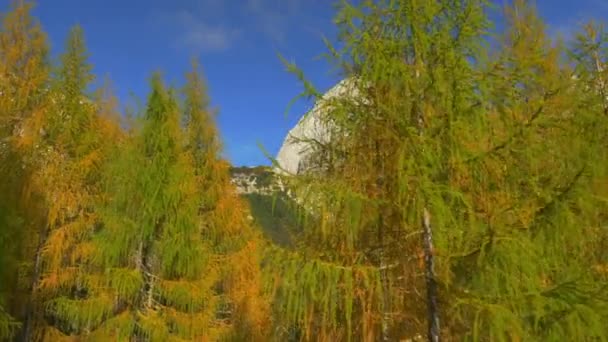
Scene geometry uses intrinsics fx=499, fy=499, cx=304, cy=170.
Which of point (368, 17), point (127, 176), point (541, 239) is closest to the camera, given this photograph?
point (541, 239)

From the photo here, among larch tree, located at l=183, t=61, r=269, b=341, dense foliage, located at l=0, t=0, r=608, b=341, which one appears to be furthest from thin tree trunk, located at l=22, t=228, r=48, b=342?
dense foliage, located at l=0, t=0, r=608, b=341

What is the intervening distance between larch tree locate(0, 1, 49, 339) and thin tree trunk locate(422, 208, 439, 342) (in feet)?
27.8

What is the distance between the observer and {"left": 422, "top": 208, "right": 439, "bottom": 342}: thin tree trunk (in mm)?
4582

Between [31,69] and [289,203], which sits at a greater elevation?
[31,69]

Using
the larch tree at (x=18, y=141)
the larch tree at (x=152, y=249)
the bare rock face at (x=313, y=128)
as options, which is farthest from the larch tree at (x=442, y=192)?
the larch tree at (x=18, y=141)

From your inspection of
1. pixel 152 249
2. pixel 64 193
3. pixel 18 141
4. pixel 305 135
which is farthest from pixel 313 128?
pixel 18 141

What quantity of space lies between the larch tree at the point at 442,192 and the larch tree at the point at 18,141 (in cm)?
770

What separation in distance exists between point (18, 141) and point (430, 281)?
12.0 meters

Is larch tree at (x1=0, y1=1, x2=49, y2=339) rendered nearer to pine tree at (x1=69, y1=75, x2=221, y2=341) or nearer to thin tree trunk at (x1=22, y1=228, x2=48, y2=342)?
thin tree trunk at (x1=22, y1=228, x2=48, y2=342)

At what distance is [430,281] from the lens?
4.70 metres

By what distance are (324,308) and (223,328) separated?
8829 mm

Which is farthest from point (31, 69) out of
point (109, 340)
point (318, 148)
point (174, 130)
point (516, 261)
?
point (516, 261)

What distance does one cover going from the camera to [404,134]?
197 inches

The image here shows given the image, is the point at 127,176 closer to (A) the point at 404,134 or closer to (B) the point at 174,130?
(B) the point at 174,130
